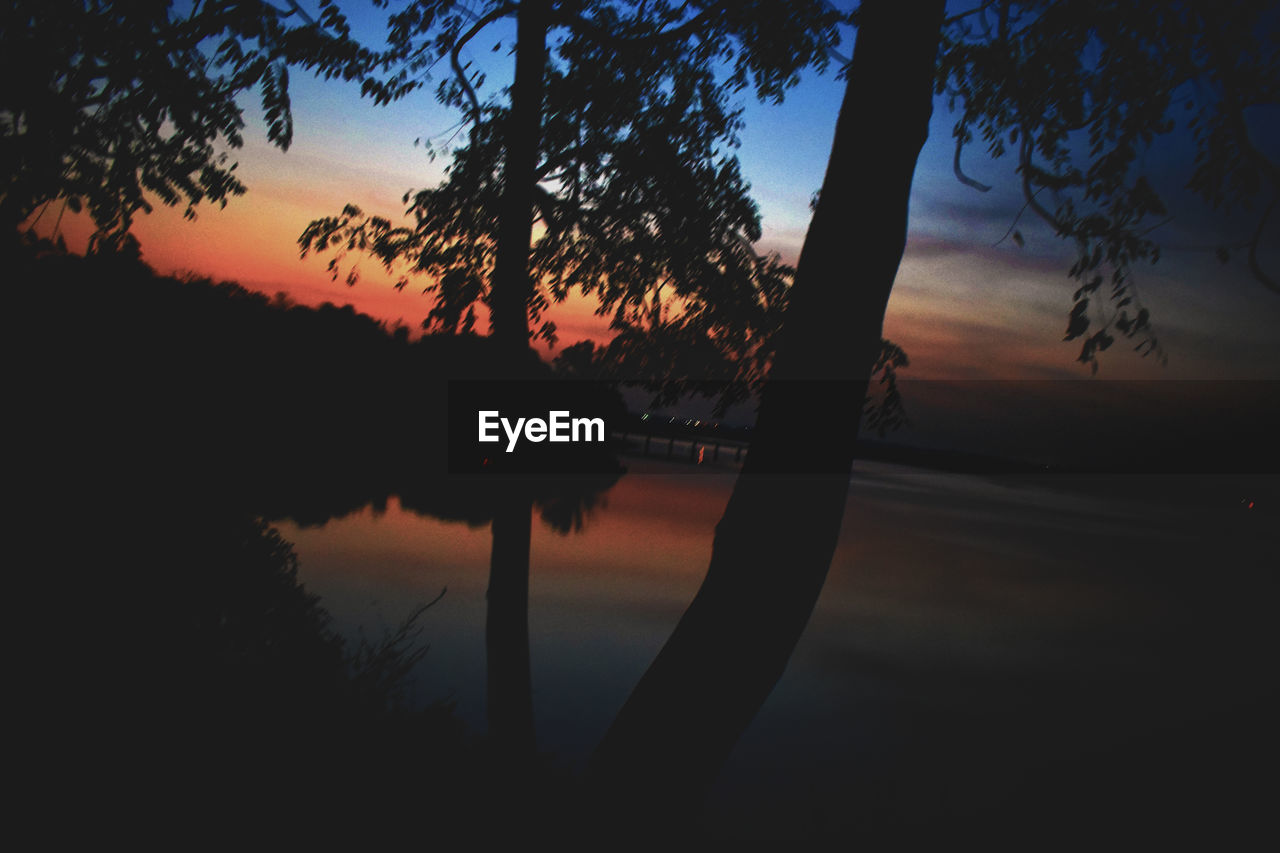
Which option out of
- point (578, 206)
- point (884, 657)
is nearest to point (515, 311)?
point (578, 206)

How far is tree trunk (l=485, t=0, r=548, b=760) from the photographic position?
24.2ft

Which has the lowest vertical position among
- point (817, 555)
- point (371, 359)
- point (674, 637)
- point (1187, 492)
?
point (1187, 492)

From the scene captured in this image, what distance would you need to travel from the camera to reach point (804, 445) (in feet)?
13.1

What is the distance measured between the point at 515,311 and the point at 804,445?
442 cm

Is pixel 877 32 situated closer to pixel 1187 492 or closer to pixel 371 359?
pixel 371 359

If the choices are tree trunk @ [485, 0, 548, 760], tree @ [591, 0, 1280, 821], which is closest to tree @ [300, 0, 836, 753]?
tree trunk @ [485, 0, 548, 760]

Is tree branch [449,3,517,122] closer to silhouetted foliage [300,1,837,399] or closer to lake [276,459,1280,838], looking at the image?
silhouetted foliage [300,1,837,399]

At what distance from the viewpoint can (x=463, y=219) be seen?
27.1 ft

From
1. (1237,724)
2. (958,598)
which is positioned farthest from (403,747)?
(958,598)

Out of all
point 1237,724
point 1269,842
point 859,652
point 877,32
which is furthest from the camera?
point 859,652

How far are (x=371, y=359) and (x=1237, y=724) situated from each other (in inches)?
1591

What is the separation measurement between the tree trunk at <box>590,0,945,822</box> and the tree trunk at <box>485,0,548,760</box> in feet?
11.5

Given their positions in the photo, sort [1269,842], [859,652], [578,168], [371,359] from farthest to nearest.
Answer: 1. [371,359]
2. [859,652]
3. [1269,842]
4. [578,168]

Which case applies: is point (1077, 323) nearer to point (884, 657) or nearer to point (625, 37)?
point (625, 37)
